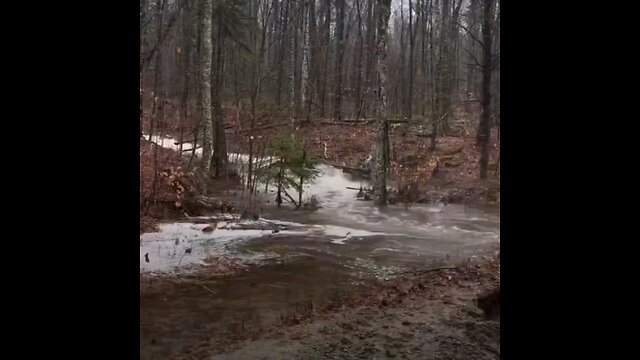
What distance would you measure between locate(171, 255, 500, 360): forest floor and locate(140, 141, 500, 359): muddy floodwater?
409mm

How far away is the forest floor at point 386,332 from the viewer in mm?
4508

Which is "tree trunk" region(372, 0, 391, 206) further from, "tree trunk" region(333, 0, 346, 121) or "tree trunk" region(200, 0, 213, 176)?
"tree trunk" region(333, 0, 346, 121)

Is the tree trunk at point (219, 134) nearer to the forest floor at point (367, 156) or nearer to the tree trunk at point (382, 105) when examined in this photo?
the forest floor at point (367, 156)

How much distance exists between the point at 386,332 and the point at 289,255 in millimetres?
→ 2787

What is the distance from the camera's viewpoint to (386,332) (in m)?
4.87

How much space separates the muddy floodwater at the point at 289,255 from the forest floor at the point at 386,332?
409 mm

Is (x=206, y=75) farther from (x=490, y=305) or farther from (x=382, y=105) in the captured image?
(x=490, y=305)

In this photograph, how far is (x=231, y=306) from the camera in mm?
5727

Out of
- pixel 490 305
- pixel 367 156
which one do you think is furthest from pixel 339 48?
pixel 490 305

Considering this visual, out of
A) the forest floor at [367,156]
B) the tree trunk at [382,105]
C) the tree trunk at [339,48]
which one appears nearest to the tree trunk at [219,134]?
the forest floor at [367,156]

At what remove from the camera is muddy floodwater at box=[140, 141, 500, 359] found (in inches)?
215
